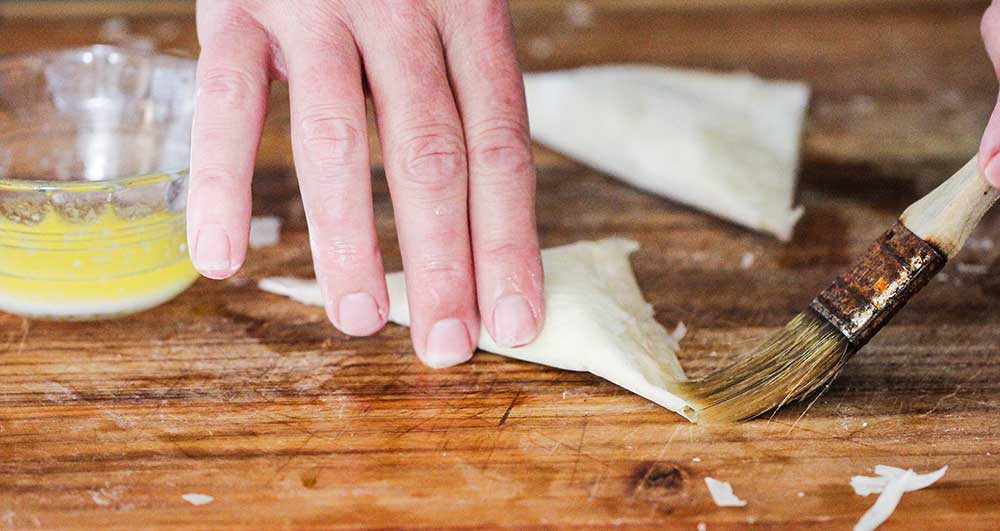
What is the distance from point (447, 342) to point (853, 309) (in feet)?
1.56

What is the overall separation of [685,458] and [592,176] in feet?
2.74

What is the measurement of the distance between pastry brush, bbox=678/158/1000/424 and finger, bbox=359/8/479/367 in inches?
11.4

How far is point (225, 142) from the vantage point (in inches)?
46.6

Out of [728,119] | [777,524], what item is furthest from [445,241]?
[728,119]

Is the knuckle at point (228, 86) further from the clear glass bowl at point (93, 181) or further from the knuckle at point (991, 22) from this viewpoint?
the knuckle at point (991, 22)

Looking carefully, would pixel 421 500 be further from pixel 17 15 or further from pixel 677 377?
pixel 17 15

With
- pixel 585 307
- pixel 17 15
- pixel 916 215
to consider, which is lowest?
pixel 17 15

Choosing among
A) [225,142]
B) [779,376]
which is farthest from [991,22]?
[225,142]

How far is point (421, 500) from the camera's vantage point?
1.04 metres

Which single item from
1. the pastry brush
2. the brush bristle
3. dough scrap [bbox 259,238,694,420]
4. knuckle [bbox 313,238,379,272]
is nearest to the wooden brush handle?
the pastry brush

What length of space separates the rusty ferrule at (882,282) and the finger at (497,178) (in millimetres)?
358

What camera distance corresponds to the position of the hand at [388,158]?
1180 millimetres

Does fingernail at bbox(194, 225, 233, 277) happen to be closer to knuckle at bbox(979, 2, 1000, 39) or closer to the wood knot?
the wood knot

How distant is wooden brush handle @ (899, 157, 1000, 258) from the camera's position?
1099 mm
